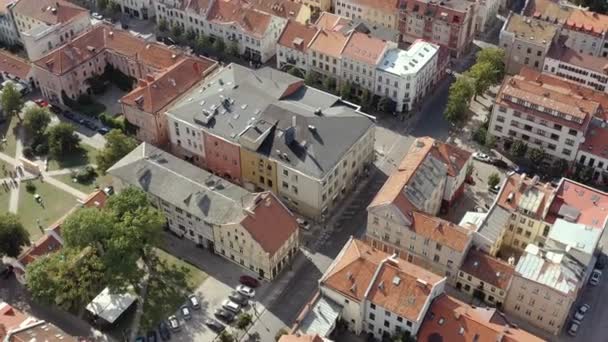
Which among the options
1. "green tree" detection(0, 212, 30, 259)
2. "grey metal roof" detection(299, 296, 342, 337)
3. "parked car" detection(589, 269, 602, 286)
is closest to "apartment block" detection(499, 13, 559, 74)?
"parked car" detection(589, 269, 602, 286)

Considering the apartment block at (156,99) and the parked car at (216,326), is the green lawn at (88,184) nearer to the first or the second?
the apartment block at (156,99)

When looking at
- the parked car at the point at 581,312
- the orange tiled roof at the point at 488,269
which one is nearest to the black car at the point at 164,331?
the orange tiled roof at the point at 488,269

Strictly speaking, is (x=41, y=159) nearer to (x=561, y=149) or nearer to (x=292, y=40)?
(x=292, y=40)

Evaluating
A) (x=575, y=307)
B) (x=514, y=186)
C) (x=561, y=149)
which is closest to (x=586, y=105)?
(x=561, y=149)

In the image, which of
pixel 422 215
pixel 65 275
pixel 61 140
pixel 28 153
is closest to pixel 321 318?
pixel 422 215

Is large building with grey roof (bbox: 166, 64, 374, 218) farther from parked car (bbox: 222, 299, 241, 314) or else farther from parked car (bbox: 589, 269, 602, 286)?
parked car (bbox: 589, 269, 602, 286)

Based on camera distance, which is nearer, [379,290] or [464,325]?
[464,325]

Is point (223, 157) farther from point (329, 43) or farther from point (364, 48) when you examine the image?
point (364, 48)
